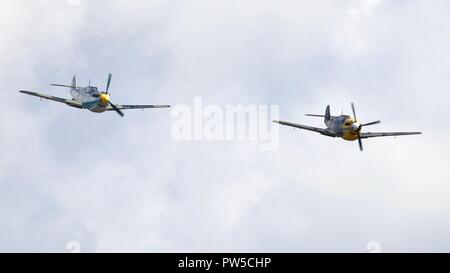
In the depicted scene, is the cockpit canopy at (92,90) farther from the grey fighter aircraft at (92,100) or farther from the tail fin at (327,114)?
the tail fin at (327,114)

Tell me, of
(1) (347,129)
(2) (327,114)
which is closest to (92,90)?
(2) (327,114)

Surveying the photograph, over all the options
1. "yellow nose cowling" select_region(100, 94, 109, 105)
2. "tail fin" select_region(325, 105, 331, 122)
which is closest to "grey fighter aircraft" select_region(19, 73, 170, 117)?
"yellow nose cowling" select_region(100, 94, 109, 105)

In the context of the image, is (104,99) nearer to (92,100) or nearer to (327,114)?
(92,100)

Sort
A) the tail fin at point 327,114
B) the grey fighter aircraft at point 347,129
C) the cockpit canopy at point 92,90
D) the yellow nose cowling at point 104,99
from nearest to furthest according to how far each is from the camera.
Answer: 1. the grey fighter aircraft at point 347,129
2. the yellow nose cowling at point 104,99
3. the cockpit canopy at point 92,90
4. the tail fin at point 327,114

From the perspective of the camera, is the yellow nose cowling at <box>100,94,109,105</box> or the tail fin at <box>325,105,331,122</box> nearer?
the yellow nose cowling at <box>100,94,109,105</box>

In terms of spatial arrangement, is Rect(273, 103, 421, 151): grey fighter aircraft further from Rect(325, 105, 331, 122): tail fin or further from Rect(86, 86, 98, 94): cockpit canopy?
Rect(86, 86, 98, 94): cockpit canopy

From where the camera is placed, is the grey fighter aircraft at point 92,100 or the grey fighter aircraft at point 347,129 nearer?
the grey fighter aircraft at point 347,129

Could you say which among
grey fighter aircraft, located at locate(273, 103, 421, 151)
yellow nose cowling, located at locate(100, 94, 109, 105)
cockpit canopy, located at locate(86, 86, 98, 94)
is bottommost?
grey fighter aircraft, located at locate(273, 103, 421, 151)

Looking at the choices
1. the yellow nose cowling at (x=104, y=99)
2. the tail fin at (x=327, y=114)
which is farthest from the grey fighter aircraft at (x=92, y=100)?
the tail fin at (x=327, y=114)

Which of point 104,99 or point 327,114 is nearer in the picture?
point 104,99

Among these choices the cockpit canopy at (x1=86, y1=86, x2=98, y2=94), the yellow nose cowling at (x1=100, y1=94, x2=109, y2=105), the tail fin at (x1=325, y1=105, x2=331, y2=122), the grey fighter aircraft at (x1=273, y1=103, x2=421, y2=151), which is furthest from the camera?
the tail fin at (x1=325, y1=105, x2=331, y2=122)
